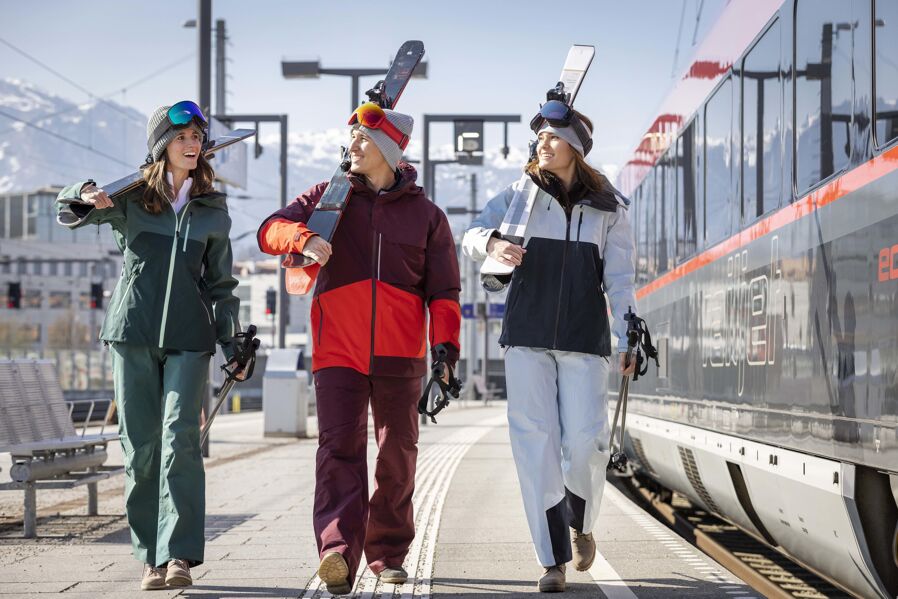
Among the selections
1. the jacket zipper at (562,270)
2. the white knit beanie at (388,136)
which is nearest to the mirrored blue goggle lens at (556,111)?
the jacket zipper at (562,270)

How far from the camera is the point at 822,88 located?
5.61 meters

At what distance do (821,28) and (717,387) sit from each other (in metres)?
2.61

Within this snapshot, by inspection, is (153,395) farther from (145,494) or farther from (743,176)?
(743,176)

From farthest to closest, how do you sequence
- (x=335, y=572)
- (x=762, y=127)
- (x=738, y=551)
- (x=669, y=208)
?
(x=669, y=208) → (x=738, y=551) → (x=762, y=127) → (x=335, y=572)

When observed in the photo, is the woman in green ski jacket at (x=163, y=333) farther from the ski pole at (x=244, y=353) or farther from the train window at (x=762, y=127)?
the train window at (x=762, y=127)

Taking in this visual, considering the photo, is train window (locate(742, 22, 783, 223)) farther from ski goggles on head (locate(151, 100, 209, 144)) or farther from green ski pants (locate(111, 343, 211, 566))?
green ski pants (locate(111, 343, 211, 566))

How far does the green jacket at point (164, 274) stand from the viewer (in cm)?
582

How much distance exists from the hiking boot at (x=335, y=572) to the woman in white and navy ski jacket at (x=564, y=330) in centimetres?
94

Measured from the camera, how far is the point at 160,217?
234 inches

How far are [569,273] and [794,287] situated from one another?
0.95 m

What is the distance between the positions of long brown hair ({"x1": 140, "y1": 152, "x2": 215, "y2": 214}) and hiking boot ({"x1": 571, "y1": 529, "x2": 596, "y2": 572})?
7.22ft

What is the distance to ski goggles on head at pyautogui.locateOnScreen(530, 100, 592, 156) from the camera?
5.95 m

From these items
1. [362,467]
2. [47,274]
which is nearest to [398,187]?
[362,467]

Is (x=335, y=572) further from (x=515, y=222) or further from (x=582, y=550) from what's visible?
(x=515, y=222)
